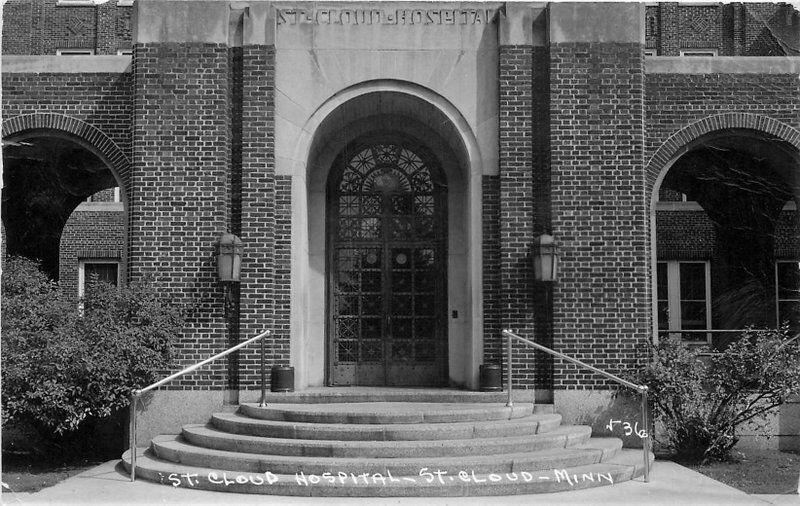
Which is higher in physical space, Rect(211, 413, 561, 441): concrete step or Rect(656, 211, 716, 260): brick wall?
Rect(656, 211, 716, 260): brick wall

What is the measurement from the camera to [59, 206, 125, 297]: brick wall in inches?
903

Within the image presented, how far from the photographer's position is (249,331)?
37.7 feet

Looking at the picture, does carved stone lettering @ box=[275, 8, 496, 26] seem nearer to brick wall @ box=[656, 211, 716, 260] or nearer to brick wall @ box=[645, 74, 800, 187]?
brick wall @ box=[645, 74, 800, 187]

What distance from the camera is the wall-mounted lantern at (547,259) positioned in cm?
1122

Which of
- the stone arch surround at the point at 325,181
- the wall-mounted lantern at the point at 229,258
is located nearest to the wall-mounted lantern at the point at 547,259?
the stone arch surround at the point at 325,181

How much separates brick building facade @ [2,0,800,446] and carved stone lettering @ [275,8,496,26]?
3cm

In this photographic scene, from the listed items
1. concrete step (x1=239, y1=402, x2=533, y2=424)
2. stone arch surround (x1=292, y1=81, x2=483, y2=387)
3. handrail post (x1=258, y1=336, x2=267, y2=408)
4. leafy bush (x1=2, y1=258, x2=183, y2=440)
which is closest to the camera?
concrete step (x1=239, y1=402, x2=533, y2=424)

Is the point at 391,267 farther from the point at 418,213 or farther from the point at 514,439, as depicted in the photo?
the point at 514,439

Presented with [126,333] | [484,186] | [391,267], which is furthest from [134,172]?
[484,186]

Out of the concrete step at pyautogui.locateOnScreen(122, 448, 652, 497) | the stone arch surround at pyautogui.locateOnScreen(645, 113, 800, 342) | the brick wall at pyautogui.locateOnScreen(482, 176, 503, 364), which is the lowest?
the concrete step at pyautogui.locateOnScreen(122, 448, 652, 497)

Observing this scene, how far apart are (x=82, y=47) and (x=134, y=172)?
17761 mm

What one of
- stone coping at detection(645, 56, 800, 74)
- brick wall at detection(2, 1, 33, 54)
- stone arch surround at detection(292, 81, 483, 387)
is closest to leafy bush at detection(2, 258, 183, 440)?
stone arch surround at detection(292, 81, 483, 387)

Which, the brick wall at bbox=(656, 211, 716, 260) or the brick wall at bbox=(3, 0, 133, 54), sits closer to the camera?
the brick wall at bbox=(656, 211, 716, 260)

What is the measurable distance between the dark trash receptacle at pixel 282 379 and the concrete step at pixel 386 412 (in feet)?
1.56
